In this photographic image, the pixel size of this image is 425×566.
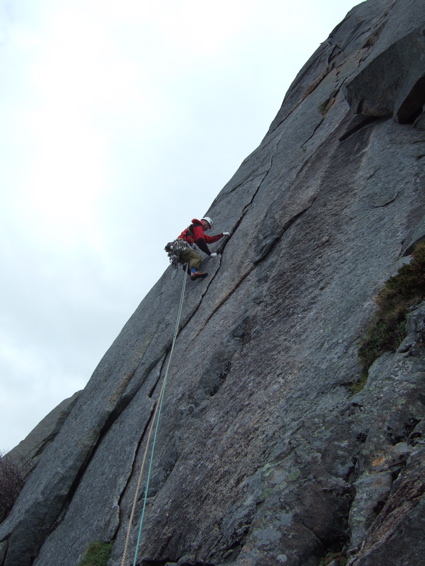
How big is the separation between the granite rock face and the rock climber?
26cm

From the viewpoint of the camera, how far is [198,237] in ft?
38.5

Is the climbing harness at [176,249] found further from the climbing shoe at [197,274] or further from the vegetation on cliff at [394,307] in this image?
the vegetation on cliff at [394,307]

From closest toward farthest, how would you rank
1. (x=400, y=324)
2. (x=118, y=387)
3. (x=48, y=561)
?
(x=400, y=324)
(x=48, y=561)
(x=118, y=387)

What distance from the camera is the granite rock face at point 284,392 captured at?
371 centimetres

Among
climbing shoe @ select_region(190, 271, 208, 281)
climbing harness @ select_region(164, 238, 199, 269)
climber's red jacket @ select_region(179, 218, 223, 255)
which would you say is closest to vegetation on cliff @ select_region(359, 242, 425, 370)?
climbing shoe @ select_region(190, 271, 208, 281)

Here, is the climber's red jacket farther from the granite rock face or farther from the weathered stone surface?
the weathered stone surface

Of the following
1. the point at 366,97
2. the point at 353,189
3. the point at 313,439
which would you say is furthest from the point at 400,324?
the point at 366,97

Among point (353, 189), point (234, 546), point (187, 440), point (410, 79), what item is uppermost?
point (410, 79)

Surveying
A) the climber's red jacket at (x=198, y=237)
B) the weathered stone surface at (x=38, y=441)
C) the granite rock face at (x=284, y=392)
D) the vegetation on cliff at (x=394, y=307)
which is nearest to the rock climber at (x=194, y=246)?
the climber's red jacket at (x=198, y=237)

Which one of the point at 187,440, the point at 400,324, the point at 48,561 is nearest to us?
the point at 400,324

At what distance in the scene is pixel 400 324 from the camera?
4684 millimetres

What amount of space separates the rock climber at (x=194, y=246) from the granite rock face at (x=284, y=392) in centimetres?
26

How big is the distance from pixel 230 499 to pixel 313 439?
42.5 inches

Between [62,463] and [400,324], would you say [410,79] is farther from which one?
[62,463]
